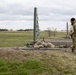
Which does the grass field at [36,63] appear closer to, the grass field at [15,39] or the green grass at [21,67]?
the green grass at [21,67]

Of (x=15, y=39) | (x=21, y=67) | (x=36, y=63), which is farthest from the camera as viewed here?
(x=15, y=39)

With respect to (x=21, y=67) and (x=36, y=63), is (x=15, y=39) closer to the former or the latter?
(x=36, y=63)

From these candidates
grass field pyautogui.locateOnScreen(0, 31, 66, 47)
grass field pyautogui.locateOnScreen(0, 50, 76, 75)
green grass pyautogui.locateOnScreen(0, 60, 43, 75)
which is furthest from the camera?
grass field pyautogui.locateOnScreen(0, 31, 66, 47)

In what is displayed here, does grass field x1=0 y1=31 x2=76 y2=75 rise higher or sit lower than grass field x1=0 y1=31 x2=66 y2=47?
higher

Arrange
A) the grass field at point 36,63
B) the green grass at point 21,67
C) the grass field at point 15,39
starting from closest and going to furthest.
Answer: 1. the green grass at point 21,67
2. the grass field at point 36,63
3. the grass field at point 15,39

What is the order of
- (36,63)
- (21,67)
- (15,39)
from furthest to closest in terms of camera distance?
1. (15,39)
2. (36,63)
3. (21,67)

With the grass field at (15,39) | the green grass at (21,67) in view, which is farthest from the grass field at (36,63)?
the grass field at (15,39)

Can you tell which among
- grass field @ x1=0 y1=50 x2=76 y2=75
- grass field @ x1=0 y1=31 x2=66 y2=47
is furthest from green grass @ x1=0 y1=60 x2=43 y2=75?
grass field @ x1=0 y1=31 x2=66 y2=47

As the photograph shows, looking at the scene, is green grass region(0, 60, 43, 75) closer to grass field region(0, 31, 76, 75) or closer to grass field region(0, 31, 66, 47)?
grass field region(0, 31, 76, 75)

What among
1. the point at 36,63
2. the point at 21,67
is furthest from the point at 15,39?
the point at 21,67

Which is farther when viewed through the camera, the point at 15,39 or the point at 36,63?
the point at 15,39

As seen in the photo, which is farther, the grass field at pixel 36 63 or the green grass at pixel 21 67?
the grass field at pixel 36 63

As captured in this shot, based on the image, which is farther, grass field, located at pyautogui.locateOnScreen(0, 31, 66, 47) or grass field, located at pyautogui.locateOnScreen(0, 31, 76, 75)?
grass field, located at pyautogui.locateOnScreen(0, 31, 66, 47)

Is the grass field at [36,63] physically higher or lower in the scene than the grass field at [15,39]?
higher
